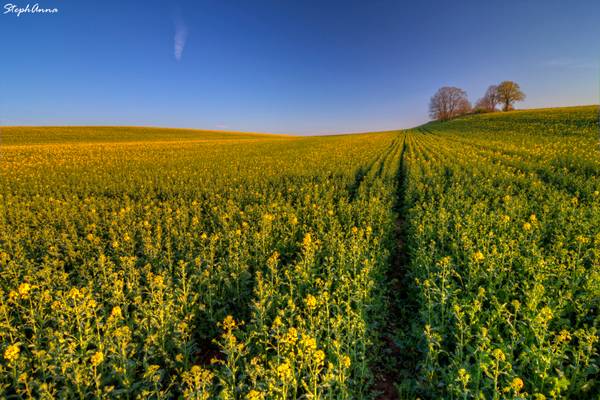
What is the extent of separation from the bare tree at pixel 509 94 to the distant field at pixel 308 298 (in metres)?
82.9

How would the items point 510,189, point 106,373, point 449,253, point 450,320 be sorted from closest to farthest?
1. point 106,373
2. point 450,320
3. point 449,253
4. point 510,189

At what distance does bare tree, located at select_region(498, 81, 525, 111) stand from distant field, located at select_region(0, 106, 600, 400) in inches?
3265

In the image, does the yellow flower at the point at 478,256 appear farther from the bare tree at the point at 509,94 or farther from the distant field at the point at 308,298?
the bare tree at the point at 509,94

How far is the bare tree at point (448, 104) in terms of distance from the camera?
90.0 metres

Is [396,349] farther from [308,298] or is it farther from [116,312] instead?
[116,312]

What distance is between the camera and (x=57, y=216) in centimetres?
963

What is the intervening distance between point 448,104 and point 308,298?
107545 mm

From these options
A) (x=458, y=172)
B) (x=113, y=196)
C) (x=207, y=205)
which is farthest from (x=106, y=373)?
(x=458, y=172)

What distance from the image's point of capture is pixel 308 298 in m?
3.71

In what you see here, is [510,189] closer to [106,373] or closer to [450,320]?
[450,320]

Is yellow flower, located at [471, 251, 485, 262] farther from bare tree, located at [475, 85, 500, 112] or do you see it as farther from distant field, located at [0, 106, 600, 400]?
bare tree, located at [475, 85, 500, 112]

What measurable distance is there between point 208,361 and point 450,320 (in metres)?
3.92

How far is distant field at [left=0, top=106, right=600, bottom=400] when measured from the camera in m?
3.12

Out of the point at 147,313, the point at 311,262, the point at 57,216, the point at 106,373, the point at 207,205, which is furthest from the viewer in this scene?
the point at 207,205
